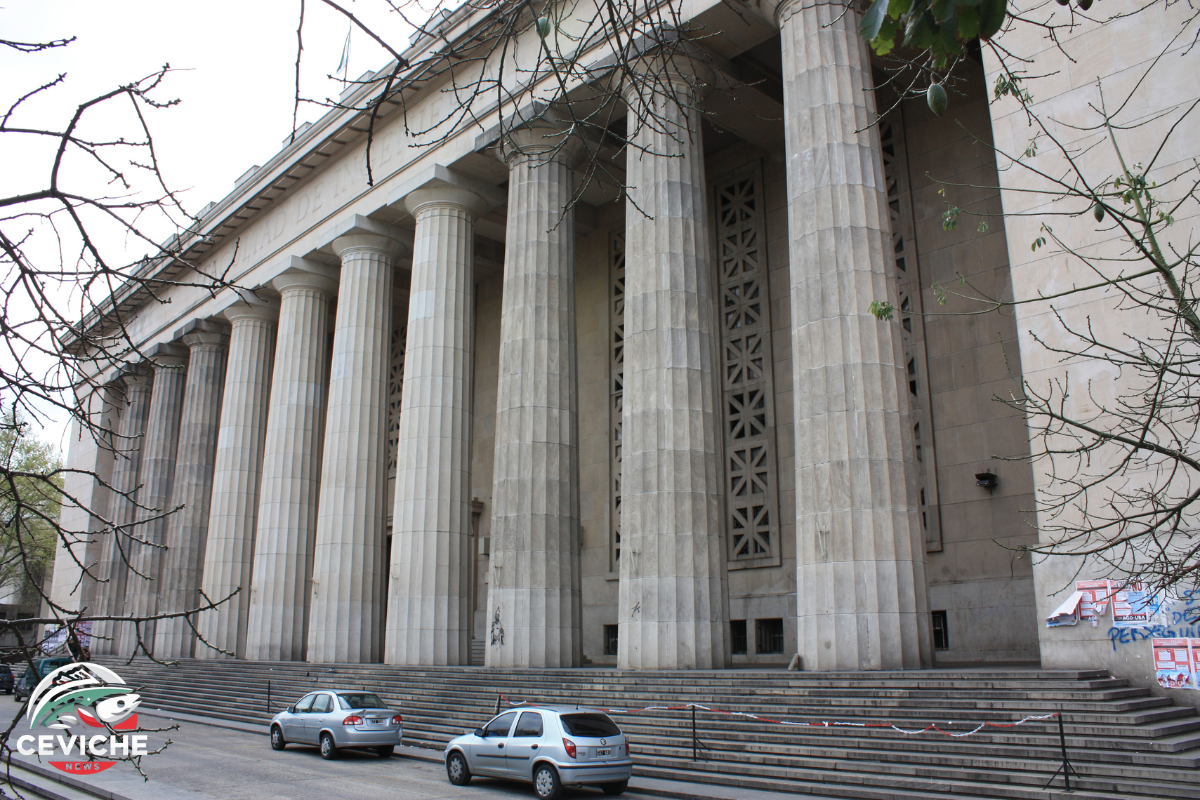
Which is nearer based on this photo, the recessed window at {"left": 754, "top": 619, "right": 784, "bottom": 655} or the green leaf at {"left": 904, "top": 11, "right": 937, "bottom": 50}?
the green leaf at {"left": 904, "top": 11, "right": 937, "bottom": 50}

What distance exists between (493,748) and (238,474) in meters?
25.9

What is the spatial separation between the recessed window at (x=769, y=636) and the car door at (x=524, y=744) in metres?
14.1

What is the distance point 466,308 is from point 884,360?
48.7ft

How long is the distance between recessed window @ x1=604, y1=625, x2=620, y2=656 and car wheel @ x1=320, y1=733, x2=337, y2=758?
14.2 m

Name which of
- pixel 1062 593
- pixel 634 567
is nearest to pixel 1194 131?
pixel 1062 593

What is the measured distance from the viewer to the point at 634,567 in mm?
20156

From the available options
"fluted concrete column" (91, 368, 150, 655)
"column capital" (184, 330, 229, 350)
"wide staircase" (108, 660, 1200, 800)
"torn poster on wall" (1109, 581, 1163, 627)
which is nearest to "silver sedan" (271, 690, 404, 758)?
"wide staircase" (108, 660, 1200, 800)

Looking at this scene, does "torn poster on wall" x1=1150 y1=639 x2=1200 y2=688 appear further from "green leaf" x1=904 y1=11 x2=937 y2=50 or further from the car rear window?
"green leaf" x1=904 y1=11 x2=937 y2=50

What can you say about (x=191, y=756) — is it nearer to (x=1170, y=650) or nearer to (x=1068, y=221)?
(x=1170, y=650)

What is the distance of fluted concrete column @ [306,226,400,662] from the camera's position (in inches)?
1139

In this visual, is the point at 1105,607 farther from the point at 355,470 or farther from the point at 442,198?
the point at 355,470

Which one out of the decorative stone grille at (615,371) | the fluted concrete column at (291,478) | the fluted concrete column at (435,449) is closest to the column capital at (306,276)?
the fluted concrete column at (291,478)

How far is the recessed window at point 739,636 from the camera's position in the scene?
27.0 metres

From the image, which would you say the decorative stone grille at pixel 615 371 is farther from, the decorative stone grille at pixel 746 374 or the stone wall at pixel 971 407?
the stone wall at pixel 971 407
